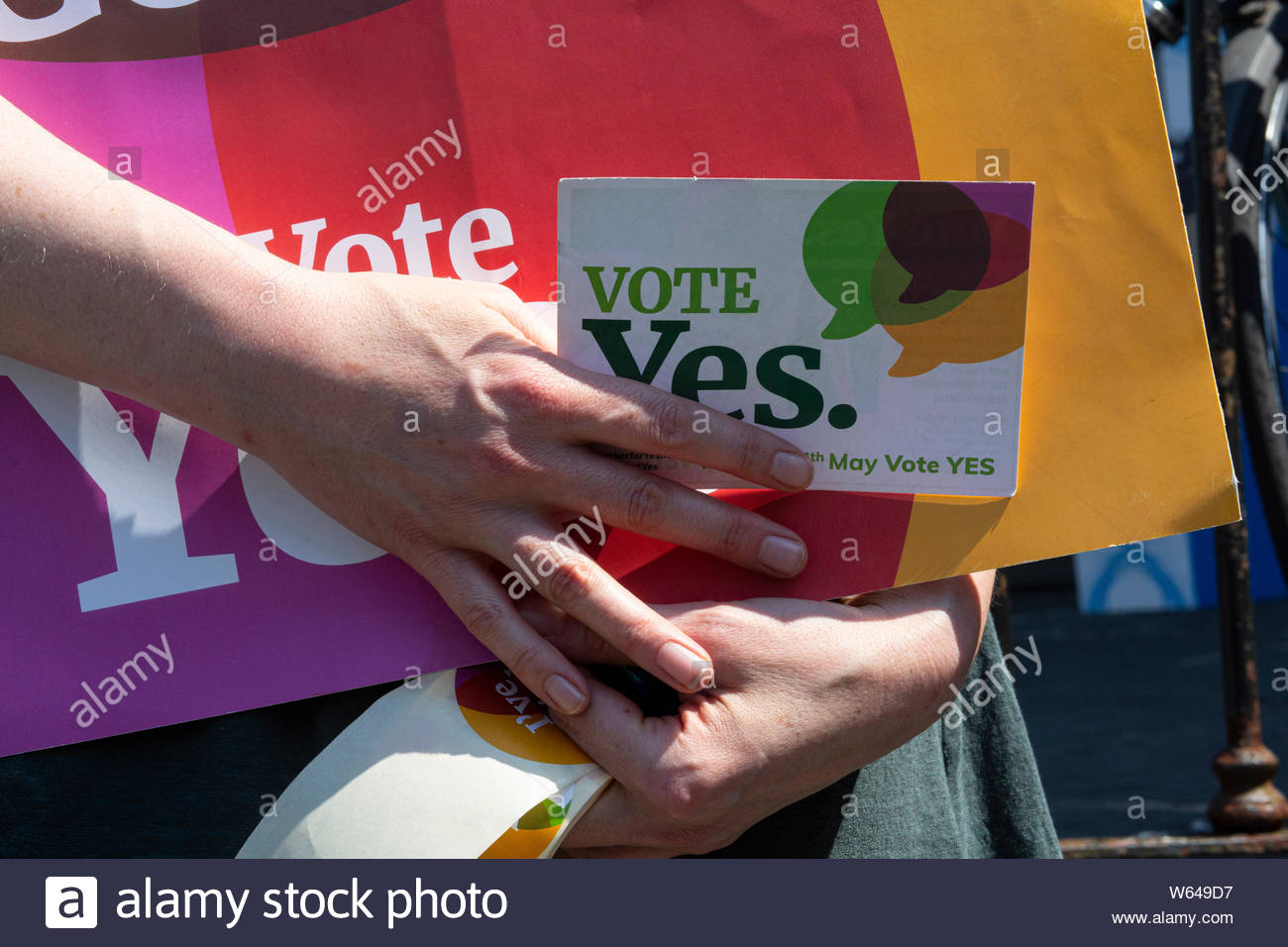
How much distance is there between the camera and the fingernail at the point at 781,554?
2.82ft

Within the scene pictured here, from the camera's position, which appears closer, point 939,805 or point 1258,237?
point 939,805

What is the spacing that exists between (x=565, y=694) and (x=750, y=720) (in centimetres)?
14

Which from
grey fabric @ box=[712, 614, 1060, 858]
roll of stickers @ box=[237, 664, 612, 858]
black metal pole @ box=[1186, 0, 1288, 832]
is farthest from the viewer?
black metal pole @ box=[1186, 0, 1288, 832]

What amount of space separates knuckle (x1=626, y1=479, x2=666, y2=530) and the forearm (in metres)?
0.27

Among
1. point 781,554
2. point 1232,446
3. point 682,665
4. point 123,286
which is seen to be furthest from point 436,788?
point 1232,446

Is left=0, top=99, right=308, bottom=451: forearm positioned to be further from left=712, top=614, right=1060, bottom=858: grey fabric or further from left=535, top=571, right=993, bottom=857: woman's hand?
left=712, top=614, right=1060, bottom=858: grey fabric

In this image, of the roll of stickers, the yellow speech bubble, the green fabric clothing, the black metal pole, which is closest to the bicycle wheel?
the black metal pole

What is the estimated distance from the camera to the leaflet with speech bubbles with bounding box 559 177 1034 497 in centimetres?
85

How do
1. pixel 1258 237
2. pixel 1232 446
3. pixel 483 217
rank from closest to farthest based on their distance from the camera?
pixel 483 217 → pixel 1232 446 → pixel 1258 237

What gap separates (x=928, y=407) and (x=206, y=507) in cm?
58

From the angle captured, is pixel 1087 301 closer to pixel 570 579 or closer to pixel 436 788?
pixel 570 579

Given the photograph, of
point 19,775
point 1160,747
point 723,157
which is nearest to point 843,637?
point 723,157

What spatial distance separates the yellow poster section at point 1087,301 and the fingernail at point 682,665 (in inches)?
7.5

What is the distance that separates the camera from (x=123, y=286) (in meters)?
0.81
